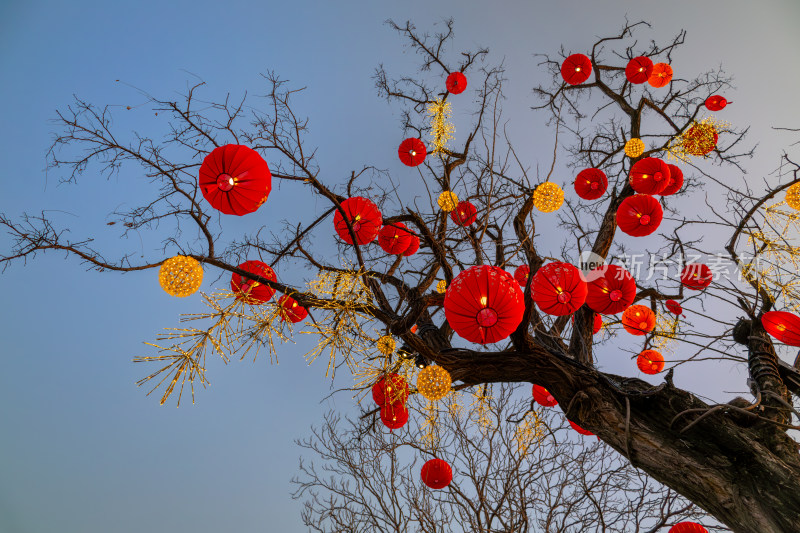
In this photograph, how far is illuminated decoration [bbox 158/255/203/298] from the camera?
272 centimetres

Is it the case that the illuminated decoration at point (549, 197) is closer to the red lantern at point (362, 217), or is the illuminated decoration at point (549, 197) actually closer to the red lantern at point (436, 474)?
the red lantern at point (362, 217)

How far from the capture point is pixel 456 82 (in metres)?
5.14

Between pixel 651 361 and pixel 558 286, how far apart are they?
7.29ft

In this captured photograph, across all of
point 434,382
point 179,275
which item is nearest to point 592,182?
point 434,382

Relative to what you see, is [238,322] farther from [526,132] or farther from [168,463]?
[168,463]

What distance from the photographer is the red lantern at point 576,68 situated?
4.71m

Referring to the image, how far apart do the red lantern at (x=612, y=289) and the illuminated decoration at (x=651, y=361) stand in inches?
46.3

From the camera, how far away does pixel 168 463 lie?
1138 centimetres

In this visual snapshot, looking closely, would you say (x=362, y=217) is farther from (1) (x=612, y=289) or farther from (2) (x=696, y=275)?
(2) (x=696, y=275)

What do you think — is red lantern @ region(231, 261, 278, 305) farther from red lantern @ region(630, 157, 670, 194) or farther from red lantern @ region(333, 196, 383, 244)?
red lantern @ region(630, 157, 670, 194)

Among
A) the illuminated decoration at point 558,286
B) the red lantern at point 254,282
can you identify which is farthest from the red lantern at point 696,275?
the red lantern at point 254,282

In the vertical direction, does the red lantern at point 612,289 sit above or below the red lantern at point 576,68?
below

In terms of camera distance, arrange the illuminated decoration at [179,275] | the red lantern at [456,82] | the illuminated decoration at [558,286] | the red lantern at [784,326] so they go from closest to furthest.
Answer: the illuminated decoration at [179,275] → the illuminated decoration at [558,286] → the red lantern at [784,326] → the red lantern at [456,82]

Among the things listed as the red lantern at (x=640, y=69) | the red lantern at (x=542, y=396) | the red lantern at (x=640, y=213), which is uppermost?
the red lantern at (x=640, y=69)
